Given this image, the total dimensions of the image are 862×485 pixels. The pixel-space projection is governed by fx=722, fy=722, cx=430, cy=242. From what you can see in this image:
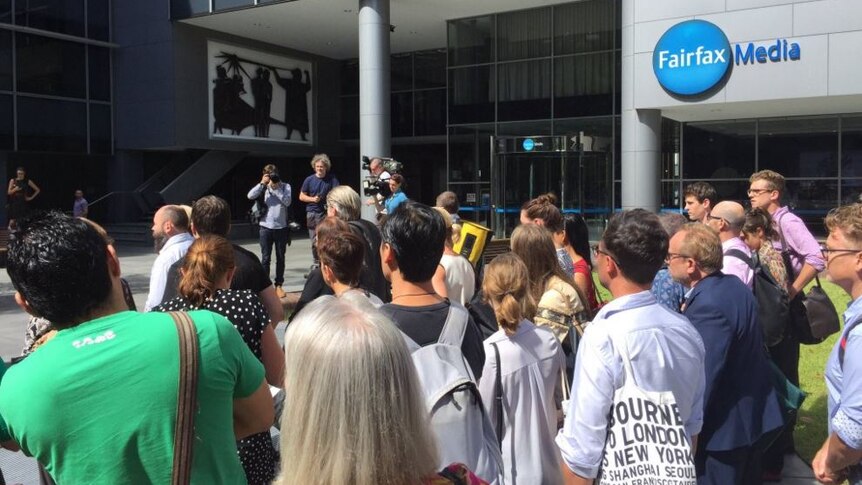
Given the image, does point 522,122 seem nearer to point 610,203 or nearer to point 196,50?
point 610,203

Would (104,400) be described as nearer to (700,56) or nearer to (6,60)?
(700,56)

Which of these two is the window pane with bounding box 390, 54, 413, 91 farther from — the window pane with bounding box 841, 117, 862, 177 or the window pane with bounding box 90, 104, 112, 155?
the window pane with bounding box 841, 117, 862, 177

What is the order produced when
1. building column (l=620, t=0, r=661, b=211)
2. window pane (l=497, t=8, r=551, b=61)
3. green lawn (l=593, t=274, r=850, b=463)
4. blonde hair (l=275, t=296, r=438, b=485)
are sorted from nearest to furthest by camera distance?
blonde hair (l=275, t=296, r=438, b=485) < green lawn (l=593, t=274, r=850, b=463) < building column (l=620, t=0, r=661, b=211) < window pane (l=497, t=8, r=551, b=61)

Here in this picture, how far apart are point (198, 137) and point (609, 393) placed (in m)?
25.1

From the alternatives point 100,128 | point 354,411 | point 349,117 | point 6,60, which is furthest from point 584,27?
point 354,411

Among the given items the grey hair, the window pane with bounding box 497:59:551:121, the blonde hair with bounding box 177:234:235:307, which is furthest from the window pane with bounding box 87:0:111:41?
the blonde hair with bounding box 177:234:235:307

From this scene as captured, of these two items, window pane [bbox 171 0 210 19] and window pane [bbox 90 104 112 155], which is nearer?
window pane [bbox 171 0 210 19]

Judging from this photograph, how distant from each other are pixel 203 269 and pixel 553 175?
17646mm

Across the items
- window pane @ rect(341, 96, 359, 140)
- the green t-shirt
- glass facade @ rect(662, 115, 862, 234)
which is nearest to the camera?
the green t-shirt

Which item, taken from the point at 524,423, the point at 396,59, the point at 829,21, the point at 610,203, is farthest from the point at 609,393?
the point at 396,59

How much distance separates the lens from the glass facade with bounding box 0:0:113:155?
23219mm

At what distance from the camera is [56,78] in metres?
24.5

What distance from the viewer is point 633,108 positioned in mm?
17844

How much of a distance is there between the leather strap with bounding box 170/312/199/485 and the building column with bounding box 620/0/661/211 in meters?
17.1
